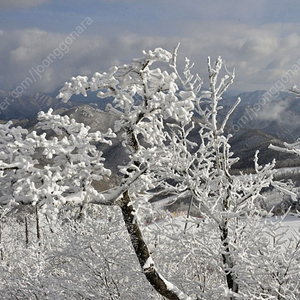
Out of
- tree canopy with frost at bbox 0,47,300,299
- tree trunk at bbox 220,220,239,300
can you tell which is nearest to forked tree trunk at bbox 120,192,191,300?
tree canopy with frost at bbox 0,47,300,299

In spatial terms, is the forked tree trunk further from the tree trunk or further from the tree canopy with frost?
the tree trunk

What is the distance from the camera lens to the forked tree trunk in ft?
21.0

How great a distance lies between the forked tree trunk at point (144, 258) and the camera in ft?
21.0

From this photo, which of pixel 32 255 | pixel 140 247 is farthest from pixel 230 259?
pixel 32 255

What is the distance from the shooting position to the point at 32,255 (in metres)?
15.0

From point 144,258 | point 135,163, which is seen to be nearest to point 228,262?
point 144,258

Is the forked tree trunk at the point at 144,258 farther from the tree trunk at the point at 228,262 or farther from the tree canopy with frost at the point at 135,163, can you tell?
the tree trunk at the point at 228,262

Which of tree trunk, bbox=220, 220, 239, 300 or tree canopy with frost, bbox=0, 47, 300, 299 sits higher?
tree canopy with frost, bbox=0, 47, 300, 299

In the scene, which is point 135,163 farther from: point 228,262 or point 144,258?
point 228,262

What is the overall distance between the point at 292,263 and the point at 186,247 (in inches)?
89.2

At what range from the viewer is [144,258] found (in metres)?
6.55

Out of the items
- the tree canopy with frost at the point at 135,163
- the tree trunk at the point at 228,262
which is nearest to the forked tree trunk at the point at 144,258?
the tree canopy with frost at the point at 135,163

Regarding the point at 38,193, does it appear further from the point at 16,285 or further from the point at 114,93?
the point at 16,285

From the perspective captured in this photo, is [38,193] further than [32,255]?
No
